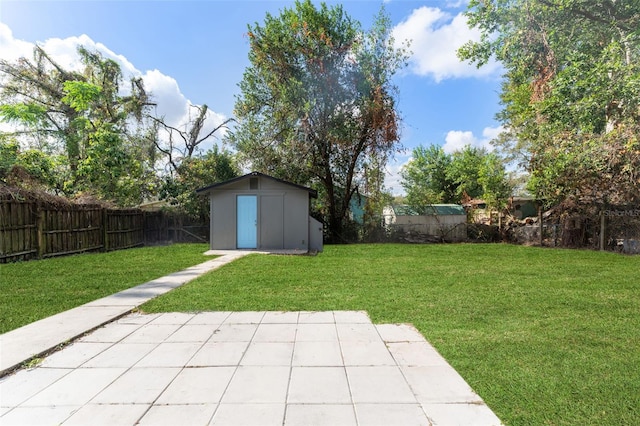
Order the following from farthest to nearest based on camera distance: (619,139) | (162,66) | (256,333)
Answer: (162,66) < (619,139) < (256,333)

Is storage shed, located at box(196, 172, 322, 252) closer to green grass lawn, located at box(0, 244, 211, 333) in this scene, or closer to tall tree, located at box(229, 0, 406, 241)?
green grass lawn, located at box(0, 244, 211, 333)

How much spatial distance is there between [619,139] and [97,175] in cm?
1789

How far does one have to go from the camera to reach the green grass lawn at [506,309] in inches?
91.0

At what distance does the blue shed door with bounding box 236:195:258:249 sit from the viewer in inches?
466

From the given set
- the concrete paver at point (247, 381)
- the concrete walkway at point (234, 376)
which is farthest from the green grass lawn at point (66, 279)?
the concrete paver at point (247, 381)

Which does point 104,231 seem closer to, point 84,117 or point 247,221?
point 247,221

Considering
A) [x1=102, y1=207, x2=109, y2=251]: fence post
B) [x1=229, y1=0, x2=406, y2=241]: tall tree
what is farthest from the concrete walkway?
[x1=229, y1=0, x2=406, y2=241]: tall tree

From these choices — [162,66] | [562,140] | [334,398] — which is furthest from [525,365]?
[162,66]

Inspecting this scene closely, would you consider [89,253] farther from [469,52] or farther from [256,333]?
[469,52]

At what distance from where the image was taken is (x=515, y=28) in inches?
387

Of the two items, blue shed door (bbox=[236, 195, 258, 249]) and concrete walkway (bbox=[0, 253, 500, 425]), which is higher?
blue shed door (bbox=[236, 195, 258, 249])

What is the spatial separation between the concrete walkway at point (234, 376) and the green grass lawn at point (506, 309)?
0.33 meters

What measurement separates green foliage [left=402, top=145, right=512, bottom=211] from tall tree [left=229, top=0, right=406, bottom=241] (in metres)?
4.56

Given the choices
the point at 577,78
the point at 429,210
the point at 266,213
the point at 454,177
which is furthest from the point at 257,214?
the point at 454,177
